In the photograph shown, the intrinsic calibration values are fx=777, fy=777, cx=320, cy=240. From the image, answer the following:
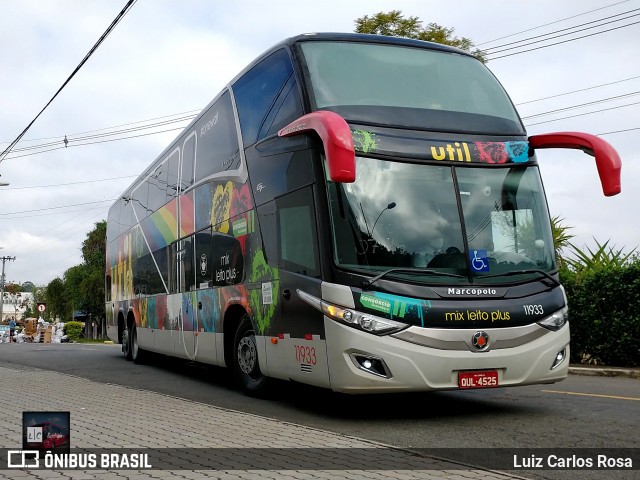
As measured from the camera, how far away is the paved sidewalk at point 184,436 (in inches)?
219

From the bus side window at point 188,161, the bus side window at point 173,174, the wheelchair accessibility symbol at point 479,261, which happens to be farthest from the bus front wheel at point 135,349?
the wheelchair accessibility symbol at point 479,261

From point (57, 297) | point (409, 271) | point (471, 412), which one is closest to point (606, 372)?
point (471, 412)

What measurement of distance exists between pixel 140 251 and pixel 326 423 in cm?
1031

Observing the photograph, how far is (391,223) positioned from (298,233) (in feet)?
3.94

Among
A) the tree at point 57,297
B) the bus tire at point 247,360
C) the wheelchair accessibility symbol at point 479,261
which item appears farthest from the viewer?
the tree at point 57,297

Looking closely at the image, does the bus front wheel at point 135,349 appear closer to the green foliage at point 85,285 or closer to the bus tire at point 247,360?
the bus tire at point 247,360

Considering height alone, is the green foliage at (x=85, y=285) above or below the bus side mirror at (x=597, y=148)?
above

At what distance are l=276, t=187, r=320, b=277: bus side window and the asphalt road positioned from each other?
1711 millimetres

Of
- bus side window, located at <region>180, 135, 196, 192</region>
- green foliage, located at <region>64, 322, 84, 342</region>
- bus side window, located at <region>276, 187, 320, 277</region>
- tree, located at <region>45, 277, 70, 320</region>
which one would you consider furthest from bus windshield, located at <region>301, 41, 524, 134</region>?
tree, located at <region>45, 277, 70, 320</region>

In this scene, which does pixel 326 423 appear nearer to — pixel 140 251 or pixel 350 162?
pixel 350 162

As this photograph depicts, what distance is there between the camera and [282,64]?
9484 millimetres

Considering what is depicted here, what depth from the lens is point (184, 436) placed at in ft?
23.5

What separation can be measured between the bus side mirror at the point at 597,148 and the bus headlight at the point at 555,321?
4.72ft

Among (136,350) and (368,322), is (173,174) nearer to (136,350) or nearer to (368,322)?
(136,350)
